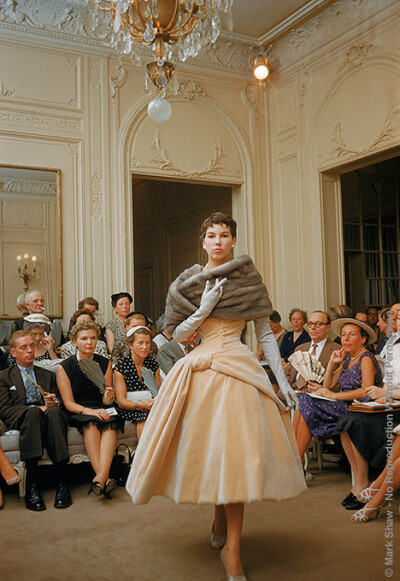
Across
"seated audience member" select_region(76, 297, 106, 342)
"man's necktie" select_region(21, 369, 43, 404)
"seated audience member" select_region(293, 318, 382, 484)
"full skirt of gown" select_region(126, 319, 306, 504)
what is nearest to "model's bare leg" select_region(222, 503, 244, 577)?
"full skirt of gown" select_region(126, 319, 306, 504)

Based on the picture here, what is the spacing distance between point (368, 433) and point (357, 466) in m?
0.23

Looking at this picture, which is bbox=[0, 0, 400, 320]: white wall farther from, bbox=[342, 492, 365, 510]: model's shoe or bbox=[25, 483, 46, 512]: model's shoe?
bbox=[342, 492, 365, 510]: model's shoe

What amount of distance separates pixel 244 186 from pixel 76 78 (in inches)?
98.6

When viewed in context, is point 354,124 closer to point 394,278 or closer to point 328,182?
point 328,182

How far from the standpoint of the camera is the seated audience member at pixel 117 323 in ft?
19.9

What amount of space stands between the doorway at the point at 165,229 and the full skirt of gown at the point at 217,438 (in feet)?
20.5

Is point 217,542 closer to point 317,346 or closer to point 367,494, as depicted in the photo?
point 367,494

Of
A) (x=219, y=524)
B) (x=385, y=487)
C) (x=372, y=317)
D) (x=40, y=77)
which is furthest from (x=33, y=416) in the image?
(x=372, y=317)

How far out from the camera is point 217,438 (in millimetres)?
2482

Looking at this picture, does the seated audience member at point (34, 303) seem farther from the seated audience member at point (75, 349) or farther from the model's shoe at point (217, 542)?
the model's shoe at point (217, 542)

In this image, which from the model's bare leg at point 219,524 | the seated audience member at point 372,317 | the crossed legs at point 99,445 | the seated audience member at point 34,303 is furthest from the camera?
the seated audience member at point 372,317

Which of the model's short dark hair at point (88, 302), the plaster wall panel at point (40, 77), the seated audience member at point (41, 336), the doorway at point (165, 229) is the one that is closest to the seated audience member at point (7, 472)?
the seated audience member at point (41, 336)

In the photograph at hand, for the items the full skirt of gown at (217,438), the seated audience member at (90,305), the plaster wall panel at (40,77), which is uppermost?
the plaster wall panel at (40,77)

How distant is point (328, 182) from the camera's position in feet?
23.3
